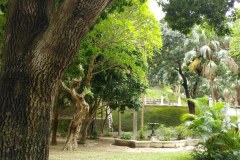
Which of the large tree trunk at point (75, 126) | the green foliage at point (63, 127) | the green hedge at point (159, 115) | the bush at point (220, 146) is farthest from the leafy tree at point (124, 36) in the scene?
the green hedge at point (159, 115)

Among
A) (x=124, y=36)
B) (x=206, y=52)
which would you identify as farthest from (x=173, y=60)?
(x=124, y=36)

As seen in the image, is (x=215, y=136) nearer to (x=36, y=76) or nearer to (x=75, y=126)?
(x=75, y=126)

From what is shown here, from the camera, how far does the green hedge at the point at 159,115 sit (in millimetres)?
28141

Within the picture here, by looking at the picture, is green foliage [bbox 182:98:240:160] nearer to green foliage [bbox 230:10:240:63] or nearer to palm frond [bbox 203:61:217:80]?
green foliage [bbox 230:10:240:63]

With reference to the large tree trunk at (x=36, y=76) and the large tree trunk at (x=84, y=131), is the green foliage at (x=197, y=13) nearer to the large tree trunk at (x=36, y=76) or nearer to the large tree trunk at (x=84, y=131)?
the large tree trunk at (x=36, y=76)

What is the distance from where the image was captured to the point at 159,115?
97.1ft

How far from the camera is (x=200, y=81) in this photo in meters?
24.0

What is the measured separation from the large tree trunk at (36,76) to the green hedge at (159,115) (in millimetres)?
24210

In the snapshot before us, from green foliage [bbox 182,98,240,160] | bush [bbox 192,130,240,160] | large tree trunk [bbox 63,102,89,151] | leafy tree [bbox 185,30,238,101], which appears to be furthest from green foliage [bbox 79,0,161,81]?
leafy tree [bbox 185,30,238,101]

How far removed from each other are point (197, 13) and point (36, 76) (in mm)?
4592

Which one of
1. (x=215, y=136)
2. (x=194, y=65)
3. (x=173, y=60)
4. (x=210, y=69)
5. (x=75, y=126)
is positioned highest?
(x=173, y=60)

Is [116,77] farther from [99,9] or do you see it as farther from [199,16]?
[99,9]

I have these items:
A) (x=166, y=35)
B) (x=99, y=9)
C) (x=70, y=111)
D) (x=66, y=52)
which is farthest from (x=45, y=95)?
(x=166, y=35)

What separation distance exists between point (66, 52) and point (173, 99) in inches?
1094
